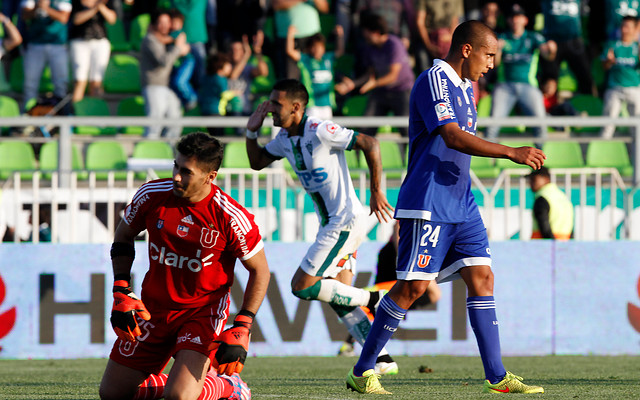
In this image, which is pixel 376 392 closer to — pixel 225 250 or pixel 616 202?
pixel 225 250

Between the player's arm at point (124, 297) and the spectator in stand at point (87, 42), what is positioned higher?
the spectator in stand at point (87, 42)

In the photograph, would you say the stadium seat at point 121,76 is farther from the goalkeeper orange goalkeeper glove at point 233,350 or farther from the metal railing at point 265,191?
the goalkeeper orange goalkeeper glove at point 233,350

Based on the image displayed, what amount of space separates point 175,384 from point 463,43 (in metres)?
2.61

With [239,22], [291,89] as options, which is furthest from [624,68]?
[291,89]

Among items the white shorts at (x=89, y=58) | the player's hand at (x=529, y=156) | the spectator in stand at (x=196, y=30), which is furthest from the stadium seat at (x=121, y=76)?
the player's hand at (x=529, y=156)

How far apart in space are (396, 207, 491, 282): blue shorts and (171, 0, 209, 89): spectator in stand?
8551 millimetres

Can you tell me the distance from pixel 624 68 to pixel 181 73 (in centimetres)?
594

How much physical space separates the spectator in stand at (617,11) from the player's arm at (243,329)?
10.8m

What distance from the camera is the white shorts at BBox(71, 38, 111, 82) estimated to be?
14258 mm

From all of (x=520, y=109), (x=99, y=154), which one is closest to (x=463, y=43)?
(x=99, y=154)

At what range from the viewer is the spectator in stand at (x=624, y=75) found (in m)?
14.4

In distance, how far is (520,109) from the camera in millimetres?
14703

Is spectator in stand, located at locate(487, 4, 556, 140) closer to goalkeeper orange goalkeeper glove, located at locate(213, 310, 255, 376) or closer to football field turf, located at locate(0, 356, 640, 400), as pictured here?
football field turf, located at locate(0, 356, 640, 400)

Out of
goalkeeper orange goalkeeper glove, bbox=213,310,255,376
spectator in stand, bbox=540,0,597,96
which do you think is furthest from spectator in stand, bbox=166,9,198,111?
goalkeeper orange goalkeeper glove, bbox=213,310,255,376
